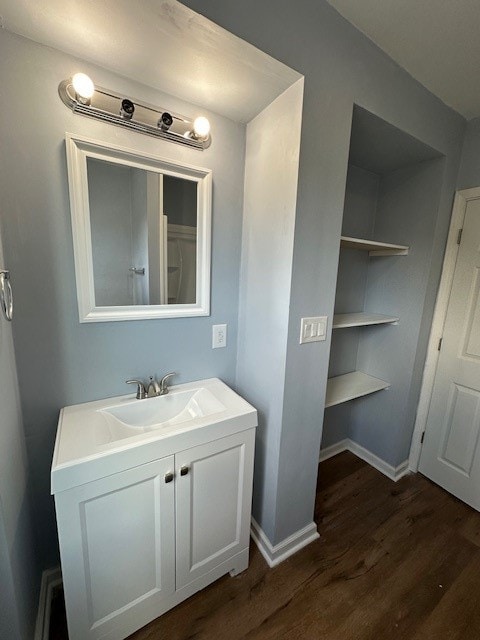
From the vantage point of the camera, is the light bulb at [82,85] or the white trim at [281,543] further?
the white trim at [281,543]

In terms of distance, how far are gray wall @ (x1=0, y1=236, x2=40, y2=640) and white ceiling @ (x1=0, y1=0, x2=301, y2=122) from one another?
762mm

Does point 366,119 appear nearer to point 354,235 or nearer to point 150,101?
point 354,235

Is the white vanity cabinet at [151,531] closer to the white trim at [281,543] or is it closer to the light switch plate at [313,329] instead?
the white trim at [281,543]

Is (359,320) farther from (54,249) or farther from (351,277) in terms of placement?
(54,249)

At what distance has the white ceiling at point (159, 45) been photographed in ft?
2.65

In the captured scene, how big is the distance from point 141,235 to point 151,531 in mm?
1239

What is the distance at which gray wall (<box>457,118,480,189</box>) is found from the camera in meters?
1.64

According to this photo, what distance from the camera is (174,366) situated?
4.61 feet

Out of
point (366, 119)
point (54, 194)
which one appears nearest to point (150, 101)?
point (54, 194)

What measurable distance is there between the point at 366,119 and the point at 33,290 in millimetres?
1675

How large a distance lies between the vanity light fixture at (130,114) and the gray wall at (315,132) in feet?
1.30

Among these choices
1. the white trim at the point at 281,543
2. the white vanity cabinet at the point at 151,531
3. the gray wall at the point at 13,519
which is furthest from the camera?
the white trim at the point at 281,543

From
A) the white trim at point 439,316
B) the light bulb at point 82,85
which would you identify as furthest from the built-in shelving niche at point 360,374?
the light bulb at point 82,85

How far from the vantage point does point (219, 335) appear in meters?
1.51
